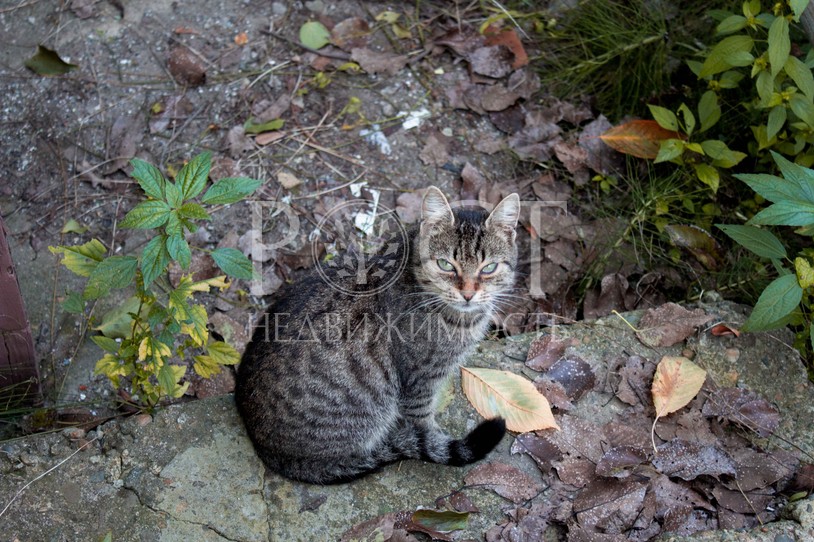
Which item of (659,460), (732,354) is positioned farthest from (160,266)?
(732,354)

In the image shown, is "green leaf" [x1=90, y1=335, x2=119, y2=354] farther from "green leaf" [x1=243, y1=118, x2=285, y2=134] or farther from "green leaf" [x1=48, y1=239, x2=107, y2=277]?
"green leaf" [x1=243, y1=118, x2=285, y2=134]

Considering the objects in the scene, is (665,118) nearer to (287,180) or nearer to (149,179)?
(287,180)

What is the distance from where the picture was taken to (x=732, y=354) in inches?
140

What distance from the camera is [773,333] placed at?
3.60 meters

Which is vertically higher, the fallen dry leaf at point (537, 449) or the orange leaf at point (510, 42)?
the orange leaf at point (510, 42)

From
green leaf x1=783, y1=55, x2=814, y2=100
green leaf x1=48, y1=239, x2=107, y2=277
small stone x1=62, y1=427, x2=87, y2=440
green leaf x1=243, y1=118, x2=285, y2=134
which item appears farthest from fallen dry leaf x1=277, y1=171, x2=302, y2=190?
green leaf x1=783, y1=55, x2=814, y2=100

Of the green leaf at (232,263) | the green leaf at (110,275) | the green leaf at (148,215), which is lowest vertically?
the green leaf at (110,275)

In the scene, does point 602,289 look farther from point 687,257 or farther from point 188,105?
point 188,105

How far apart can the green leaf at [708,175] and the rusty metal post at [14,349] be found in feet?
11.1

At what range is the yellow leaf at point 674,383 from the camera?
3324mm

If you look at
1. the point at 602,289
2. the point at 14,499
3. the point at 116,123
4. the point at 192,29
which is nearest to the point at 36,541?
the point at 14,499

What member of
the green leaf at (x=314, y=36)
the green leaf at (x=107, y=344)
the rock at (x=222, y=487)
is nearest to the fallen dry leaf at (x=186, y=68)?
the green leaf at (x=314, y=36)

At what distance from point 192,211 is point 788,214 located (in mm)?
2258

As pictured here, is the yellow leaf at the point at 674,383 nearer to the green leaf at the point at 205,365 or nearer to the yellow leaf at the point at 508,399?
the yellow leaf at the point at 508,399
